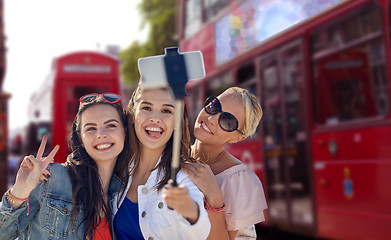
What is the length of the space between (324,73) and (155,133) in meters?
3.33

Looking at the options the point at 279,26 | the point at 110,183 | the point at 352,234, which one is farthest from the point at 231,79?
the point at 110,183

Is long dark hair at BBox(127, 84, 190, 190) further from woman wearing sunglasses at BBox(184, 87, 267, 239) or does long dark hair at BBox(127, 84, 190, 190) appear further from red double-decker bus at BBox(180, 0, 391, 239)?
red double-decker bus at BBox(180, 0, 391, 239)

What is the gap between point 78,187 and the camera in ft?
6.70

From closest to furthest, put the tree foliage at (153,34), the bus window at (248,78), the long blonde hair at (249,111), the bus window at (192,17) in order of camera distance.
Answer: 1. the long blonde hair at (249,111)
2. the bus window at (248,78)
3. the bus window at (192,17)
4. the tree foliage at (153,34)

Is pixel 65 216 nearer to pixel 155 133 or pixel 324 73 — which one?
pixel 155 133

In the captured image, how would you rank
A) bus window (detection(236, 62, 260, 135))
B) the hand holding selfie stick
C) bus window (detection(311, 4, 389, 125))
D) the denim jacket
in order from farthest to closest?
1. bus window (detection(236, 62, 260, 135))
2. bus window (detection(311, 4, 389, 125))
3. the denim jacket
4. the hand holding selfie stick

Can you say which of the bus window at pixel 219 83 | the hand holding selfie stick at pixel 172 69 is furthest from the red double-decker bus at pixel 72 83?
the hand holding selfie stick at pixel 172 69

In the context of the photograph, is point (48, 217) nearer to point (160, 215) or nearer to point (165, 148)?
point (160, 215)

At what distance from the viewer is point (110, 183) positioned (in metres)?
2.17

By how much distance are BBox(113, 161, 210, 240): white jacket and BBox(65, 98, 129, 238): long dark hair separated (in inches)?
4.1

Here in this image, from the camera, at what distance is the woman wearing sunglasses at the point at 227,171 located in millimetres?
2033

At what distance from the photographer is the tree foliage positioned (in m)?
23.0

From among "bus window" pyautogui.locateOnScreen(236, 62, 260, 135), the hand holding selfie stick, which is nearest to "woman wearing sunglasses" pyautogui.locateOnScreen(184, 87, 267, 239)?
the hand holding selfie stick

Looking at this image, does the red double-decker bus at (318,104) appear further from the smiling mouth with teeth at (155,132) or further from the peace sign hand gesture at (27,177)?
the peace sign hand gesture at (27,177)
